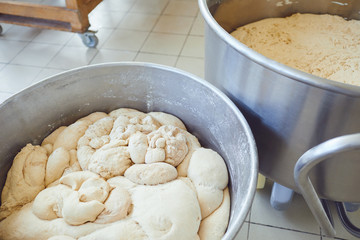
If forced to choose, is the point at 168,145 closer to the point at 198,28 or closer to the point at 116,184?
the point at 116,184

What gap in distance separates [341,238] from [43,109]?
1.06 m

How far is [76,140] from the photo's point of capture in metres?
0.89

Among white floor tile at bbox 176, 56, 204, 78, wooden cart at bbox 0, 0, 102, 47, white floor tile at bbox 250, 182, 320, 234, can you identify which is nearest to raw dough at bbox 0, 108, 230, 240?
white floor tile at bbox 250, 182, 320, 234

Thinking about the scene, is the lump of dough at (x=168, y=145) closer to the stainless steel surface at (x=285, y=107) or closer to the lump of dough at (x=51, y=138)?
the stainless steel surface at (x=285, y=107)

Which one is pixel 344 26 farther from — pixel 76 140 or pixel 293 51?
pixel 76 140

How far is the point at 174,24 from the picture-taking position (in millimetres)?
2123

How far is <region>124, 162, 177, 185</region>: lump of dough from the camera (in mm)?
762

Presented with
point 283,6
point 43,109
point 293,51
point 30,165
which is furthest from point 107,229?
point 283,6

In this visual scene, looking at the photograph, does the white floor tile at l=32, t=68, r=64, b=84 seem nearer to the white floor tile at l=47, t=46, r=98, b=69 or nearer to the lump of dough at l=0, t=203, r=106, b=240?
the white floor tile at l=47, t=46, r=98, b=69

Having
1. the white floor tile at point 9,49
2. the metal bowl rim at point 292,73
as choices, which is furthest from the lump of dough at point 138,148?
the white floor tile at point 9,49

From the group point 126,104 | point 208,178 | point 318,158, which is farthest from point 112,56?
point 318,158

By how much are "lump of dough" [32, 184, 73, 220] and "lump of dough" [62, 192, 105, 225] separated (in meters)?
0.04

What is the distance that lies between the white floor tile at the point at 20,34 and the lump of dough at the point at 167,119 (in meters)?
1.55

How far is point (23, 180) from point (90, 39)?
132cm
